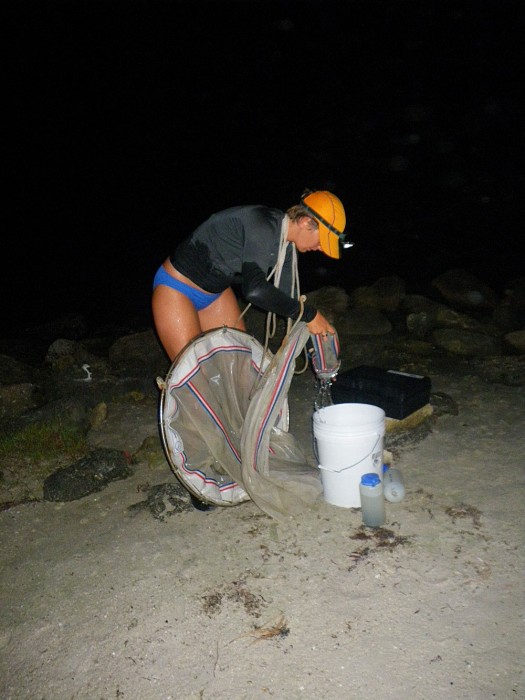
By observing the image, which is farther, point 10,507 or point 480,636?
point 10,507

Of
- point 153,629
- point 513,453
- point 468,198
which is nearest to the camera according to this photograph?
point 153,629

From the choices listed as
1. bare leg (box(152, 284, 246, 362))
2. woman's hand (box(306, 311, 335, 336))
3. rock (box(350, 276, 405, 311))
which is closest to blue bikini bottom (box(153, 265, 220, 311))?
bare leg (box(152, 284, 246, 362))

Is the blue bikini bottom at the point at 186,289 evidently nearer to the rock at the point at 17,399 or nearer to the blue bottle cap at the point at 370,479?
the blue bottle cap at the point at 370,479

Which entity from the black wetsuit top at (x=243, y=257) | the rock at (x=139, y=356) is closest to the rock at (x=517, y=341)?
the black wetsuit top at (x=243, y=257)

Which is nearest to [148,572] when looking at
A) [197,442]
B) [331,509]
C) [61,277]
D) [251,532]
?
[251,532]

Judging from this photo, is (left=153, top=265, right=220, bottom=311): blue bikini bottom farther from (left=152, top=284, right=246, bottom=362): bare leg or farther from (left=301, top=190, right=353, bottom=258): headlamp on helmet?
(left=301, top=190, right=353, bottom=258): headlamp on helmet

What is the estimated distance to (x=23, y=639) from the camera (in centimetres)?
210

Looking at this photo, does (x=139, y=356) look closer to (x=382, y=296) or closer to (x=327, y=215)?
(x=382, y=296)

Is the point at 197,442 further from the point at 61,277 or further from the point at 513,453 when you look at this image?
the point at 61,277

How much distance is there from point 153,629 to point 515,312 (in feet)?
18.4

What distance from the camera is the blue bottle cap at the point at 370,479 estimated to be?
2510 mm

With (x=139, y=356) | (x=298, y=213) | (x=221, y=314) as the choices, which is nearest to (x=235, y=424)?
(x=221, y=314)

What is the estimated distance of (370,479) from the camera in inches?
99.5

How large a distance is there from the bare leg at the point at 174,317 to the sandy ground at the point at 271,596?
2.93 feet
